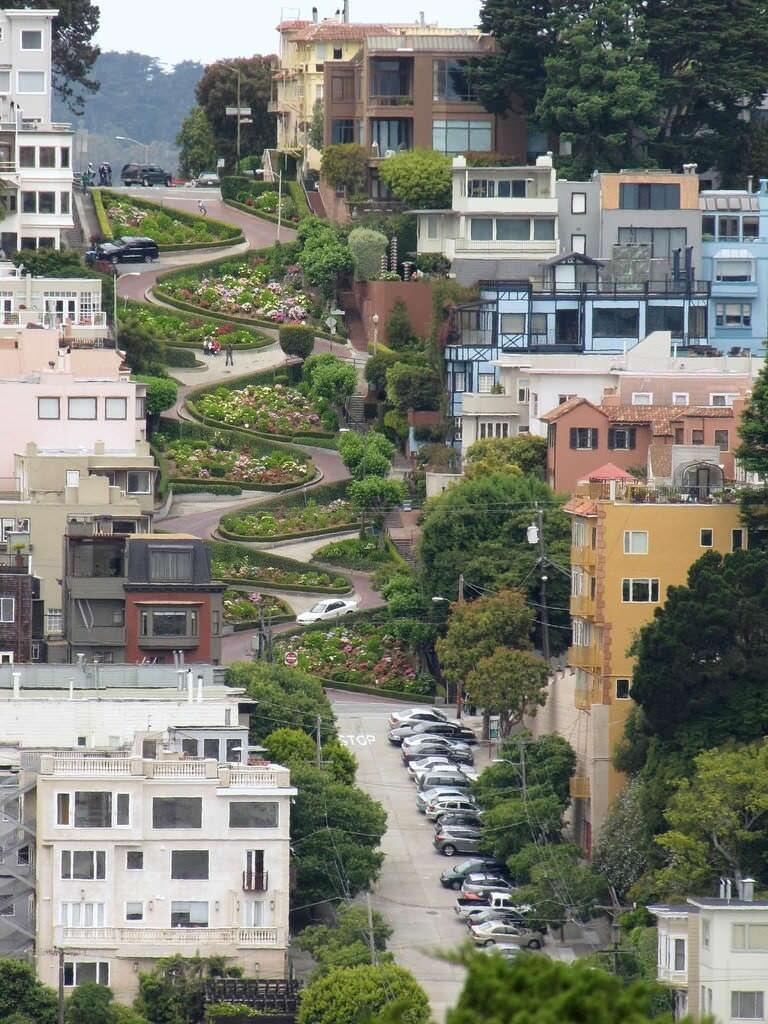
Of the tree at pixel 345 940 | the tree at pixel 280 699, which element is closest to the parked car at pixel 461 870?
the tree at pixel 345 940

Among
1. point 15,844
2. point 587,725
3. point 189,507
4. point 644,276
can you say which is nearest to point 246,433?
point 189,507

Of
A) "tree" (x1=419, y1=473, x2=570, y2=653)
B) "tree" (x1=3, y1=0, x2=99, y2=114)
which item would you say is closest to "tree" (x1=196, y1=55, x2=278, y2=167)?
"tree" (x1=3, y1=0, x2=99, y2=114)

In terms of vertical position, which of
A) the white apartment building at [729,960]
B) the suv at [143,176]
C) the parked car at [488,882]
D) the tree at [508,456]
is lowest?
the parked car at [488,882]

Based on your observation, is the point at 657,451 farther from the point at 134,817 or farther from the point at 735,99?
the point at 735,99

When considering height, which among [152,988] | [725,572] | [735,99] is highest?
[735,99]

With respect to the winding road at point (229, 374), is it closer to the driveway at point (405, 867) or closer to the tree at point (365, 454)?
the tree at point (365, 454)

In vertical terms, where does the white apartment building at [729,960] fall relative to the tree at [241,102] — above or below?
below

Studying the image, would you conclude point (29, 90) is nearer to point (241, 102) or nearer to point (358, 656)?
point (241, 102)

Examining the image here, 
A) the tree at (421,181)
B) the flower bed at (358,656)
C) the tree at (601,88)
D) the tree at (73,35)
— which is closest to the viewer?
the flower bed at (358,656)
